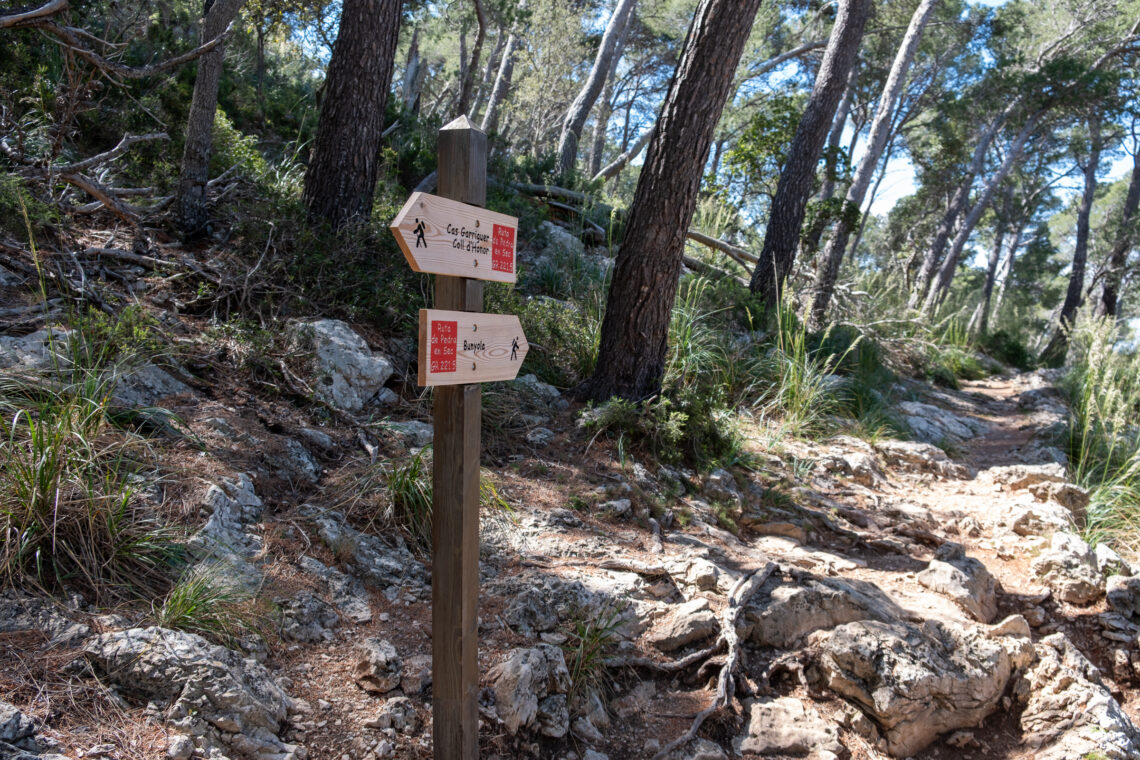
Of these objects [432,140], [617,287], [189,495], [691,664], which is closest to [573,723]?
[691,664]

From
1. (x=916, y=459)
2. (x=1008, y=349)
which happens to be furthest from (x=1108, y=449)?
(x=1008, y=349)

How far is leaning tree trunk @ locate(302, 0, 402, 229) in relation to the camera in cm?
523

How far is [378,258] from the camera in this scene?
5180 millimetres

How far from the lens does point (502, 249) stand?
2.28 meters

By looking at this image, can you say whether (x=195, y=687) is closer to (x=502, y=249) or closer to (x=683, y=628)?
(x=502, y=249)

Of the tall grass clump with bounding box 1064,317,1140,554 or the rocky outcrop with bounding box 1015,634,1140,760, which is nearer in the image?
the rocky outcrop with bounding box 1015,634,1140,760

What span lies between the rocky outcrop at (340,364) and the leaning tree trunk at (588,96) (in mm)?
6135

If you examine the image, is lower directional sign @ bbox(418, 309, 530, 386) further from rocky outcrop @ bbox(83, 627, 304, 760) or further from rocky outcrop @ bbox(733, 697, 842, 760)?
rocky outcrop @ bbox(733, 697, 842, 760)

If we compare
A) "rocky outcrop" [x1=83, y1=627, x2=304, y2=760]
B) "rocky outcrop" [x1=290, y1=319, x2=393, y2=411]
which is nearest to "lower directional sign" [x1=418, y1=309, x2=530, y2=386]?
"rocky outcrop" [x1=83, y1=627, x2=304, y2=760]

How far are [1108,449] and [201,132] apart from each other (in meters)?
7.05

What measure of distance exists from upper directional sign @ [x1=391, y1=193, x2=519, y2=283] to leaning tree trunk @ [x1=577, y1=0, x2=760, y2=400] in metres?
2.62

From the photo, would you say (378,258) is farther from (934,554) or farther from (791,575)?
(934,554)

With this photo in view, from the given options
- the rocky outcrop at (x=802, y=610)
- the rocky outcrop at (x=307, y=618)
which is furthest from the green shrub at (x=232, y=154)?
the rocky outcrop at (x=802, y=610)

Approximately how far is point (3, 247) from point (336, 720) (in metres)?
3.40
